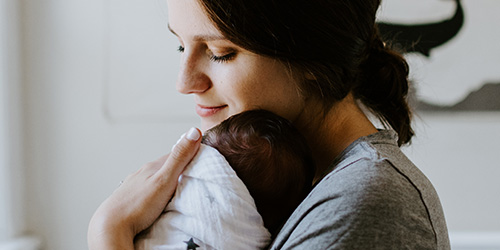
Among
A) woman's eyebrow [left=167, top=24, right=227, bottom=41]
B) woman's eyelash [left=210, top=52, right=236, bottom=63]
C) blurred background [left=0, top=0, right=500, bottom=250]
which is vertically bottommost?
blurred background [left=0, top=0, right=500, bottom=250]

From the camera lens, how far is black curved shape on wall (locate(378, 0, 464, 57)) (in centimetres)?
231

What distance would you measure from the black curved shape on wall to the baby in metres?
1.56

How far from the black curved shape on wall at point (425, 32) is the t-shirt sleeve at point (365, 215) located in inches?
67.9

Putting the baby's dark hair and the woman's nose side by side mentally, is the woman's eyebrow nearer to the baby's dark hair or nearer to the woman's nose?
the woman's nose

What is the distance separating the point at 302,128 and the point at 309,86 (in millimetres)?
104

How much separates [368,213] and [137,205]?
1.31 ft

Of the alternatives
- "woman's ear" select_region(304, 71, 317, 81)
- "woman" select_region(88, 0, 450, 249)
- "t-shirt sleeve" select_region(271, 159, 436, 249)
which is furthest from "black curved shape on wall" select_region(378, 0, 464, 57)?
"t-shirt sleeve" select_region(271, 159, 436, 249)

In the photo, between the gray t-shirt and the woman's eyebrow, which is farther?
the woman's eyebrow

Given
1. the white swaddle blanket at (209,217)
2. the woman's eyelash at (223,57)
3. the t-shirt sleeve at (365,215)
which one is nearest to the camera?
the t-shirt sleeve at (365,215)

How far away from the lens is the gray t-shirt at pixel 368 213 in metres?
0.64

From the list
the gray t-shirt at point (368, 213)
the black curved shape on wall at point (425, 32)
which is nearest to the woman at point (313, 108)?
the gray t-shirt at point (368, 213)

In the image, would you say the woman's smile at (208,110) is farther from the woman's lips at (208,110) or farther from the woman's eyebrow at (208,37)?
the woman's eyebrow at (208,37)

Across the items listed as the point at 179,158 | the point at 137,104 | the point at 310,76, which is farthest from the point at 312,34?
the point at 137,104

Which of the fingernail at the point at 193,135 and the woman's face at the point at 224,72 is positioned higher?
the woman's face at the point at 224,72
